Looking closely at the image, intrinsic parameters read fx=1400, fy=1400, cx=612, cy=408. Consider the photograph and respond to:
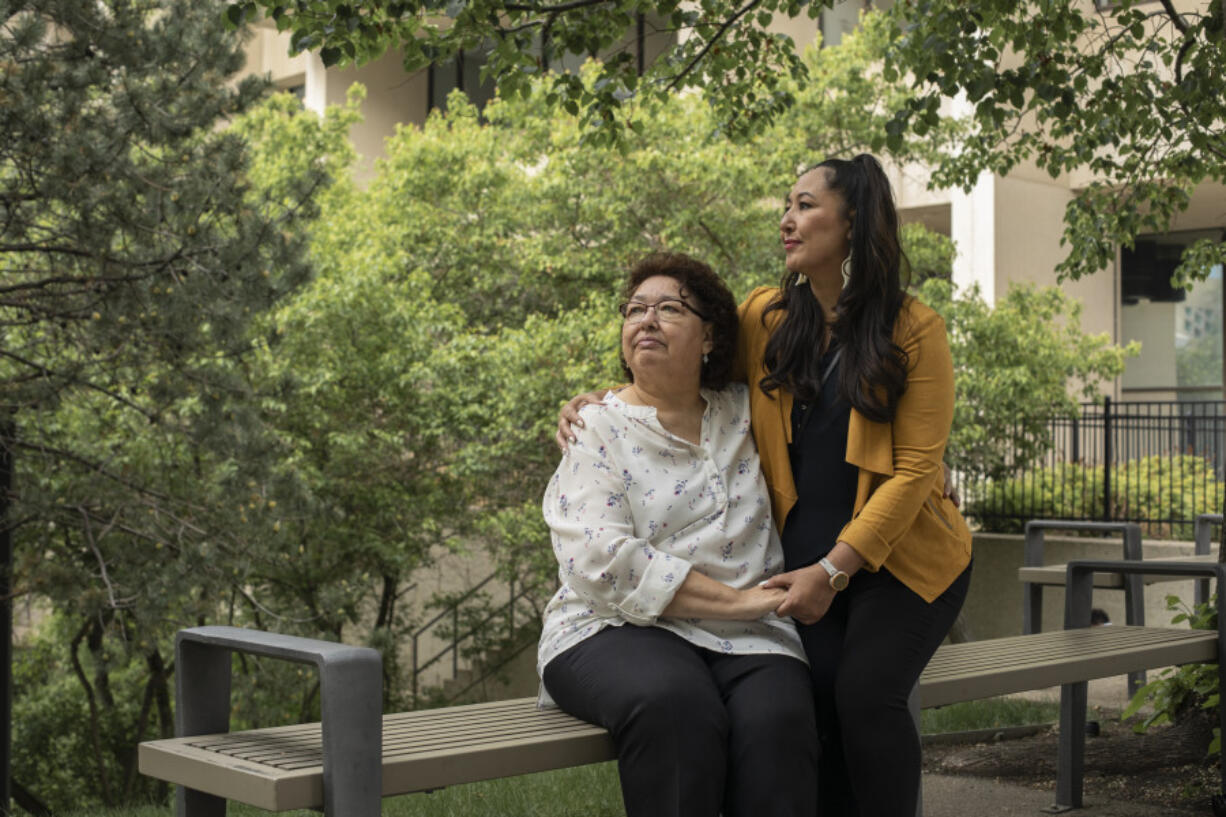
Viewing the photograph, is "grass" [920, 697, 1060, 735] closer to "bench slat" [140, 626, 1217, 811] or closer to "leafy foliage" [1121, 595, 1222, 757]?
"leafy foliage" [1121, 595, 1222, 757]

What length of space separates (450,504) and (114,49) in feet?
20.9

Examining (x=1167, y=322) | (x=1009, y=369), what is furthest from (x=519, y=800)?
(x=1167, y=322)

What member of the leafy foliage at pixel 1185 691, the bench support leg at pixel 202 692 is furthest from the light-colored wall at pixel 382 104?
the bench support leg at pixel 202 692

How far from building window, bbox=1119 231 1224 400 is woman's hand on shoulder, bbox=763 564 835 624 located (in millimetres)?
18568

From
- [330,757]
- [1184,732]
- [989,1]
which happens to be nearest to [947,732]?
[1184,732]

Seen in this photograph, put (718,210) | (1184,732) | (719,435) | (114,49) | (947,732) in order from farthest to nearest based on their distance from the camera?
(718,210) < (114,49) < (947,732) < (1184,732) < (719,435)

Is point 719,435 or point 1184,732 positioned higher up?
point 719,435

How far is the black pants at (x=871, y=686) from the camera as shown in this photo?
3408 mm

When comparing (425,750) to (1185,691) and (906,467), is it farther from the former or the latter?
(1185,691)

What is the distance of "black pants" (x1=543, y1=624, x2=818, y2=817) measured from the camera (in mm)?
3117

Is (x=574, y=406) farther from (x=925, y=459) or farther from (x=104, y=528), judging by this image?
(x=104, y=528)

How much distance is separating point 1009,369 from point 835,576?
34.1 ft

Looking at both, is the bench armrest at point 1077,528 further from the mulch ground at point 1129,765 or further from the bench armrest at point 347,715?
the bench armrest at point 347,715

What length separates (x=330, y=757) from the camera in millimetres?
2779
